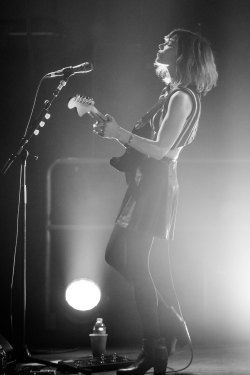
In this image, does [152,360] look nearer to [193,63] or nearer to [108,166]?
[193,63]

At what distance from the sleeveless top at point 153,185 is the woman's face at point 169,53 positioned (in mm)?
177

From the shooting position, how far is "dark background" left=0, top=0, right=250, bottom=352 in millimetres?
3479

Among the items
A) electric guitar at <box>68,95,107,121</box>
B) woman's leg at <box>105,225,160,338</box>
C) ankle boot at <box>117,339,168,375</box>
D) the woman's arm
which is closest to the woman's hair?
the woman's arm

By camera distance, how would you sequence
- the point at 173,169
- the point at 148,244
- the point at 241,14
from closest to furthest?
the point at 148,244 < the point at 173,169 < the point at 241,14

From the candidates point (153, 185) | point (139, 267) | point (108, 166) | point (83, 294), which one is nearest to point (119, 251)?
point (139, 267)

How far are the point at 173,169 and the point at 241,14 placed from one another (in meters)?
1.62

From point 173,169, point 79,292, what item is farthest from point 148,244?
point 79,292

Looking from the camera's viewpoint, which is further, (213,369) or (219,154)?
(219,154)

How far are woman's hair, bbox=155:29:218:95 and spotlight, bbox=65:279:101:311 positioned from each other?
1.43 m

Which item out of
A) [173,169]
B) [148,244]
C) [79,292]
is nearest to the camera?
[148,244]

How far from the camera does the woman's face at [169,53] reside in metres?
2.52

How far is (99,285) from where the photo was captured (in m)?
3.46

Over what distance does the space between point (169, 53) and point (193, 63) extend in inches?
4.9

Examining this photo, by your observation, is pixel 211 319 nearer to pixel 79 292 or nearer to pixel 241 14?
pixel 79 292
